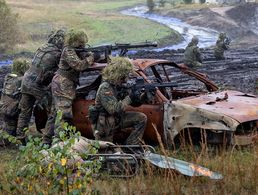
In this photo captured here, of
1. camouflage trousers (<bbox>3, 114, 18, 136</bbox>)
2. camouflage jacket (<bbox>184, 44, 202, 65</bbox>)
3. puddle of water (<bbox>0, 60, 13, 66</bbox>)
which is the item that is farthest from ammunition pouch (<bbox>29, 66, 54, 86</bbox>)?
puddle of water (<bbox>0, 60, 13, 66</bbox>)

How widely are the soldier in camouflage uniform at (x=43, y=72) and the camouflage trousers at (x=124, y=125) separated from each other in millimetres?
1576

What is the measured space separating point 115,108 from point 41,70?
6.58 ft

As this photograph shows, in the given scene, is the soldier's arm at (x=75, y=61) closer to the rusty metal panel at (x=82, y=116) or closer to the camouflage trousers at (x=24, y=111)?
the rusty metal panel at (x=82, y=116)

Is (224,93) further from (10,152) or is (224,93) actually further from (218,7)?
(218,7)

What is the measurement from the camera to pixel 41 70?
28.9 feet

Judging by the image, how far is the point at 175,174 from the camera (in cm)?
532

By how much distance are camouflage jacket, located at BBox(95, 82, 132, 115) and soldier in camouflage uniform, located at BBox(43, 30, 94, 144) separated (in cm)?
89

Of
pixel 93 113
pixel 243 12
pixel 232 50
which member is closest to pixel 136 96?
pixel 93 113

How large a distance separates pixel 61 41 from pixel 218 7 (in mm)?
35529

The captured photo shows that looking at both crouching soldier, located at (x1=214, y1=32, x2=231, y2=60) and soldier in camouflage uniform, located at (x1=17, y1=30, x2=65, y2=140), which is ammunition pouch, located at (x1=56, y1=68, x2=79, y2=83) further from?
crouching soldier, located at (x1=214, y1=32, x2=231, y2=60)

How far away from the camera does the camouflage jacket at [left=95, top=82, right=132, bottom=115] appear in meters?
7.38

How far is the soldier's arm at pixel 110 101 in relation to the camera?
7371mm

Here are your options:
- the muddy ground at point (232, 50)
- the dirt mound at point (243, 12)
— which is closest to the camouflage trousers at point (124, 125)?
the muddy ground at point (232, 50)

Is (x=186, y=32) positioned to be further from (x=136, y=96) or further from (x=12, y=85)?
(x=136, y=96)
